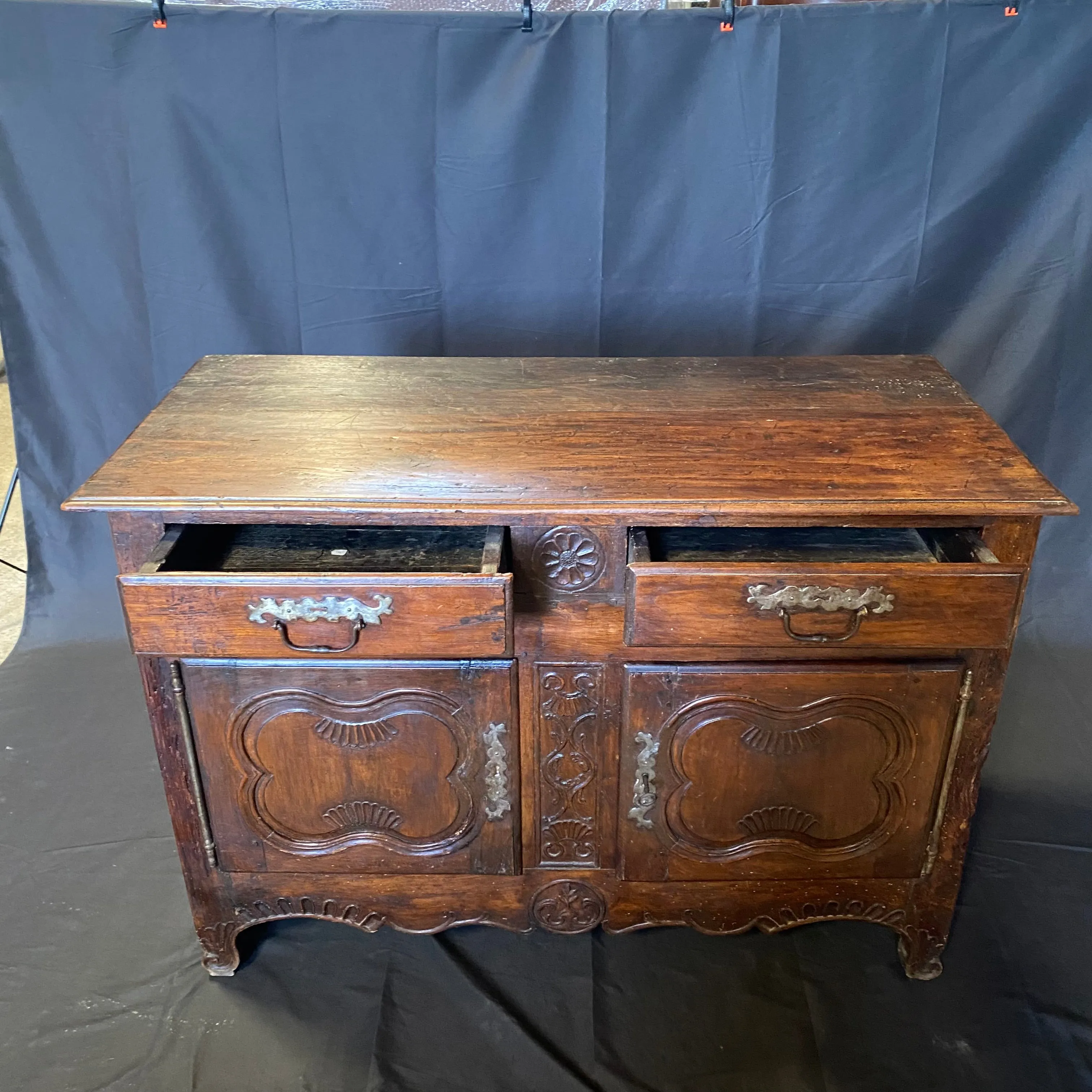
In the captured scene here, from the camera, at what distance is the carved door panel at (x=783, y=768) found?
46.9 inches

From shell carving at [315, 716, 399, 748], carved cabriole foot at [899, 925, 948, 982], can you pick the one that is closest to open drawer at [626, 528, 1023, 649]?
shell carving at [315, 716, 399, 748]

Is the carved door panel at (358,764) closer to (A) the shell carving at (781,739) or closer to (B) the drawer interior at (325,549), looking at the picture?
(B) the drawer interior at (325,549)

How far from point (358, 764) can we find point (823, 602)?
600 millimetres

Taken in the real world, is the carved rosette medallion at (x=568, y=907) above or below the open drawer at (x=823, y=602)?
below

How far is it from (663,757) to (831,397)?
558mm

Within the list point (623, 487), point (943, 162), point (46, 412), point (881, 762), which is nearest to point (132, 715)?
point (46, 412)

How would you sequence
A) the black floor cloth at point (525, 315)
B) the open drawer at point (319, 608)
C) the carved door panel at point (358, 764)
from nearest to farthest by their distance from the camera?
the open drawer at point (319, 608), the carved door panel at point (358, 764), the black floor cloth at point (525, 315)

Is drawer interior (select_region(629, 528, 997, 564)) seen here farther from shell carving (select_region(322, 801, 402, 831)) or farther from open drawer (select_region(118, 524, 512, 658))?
shell carving (select_region(322, 801, 402, 831))

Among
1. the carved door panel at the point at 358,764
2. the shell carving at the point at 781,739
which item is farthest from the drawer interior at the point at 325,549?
the shell carving at the point at 781,739

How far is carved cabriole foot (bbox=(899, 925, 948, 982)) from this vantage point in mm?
1369

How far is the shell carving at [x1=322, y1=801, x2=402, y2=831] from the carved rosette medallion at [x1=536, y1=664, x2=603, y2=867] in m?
0.20

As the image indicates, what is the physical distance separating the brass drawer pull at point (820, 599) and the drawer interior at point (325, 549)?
0.30 m

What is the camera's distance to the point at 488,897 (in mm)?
1351

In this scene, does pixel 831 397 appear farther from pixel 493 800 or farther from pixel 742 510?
pixel 493 800
